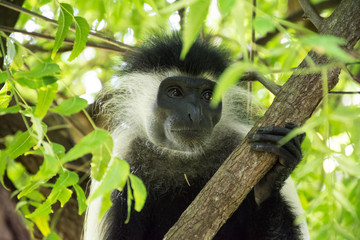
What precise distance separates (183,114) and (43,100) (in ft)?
4.74

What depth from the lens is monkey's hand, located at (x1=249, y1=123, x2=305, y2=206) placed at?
8.31 feet

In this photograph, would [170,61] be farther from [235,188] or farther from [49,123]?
[235,188]

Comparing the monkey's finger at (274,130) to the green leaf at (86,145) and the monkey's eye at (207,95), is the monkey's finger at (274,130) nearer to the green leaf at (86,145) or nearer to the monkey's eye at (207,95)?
the green leaf at (86,145)

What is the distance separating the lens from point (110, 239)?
3.58 m

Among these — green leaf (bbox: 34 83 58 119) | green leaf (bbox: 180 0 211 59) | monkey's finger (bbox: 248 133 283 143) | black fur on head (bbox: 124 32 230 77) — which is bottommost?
green leaf (bbox: 34 83 58 119)

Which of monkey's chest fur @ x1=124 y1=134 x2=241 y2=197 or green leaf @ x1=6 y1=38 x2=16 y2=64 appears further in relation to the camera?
monkey's chest fur @ x1=124 y1=134 x2=241 y2=197

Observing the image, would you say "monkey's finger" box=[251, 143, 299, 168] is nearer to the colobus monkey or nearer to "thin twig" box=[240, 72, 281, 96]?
the colobus monkey

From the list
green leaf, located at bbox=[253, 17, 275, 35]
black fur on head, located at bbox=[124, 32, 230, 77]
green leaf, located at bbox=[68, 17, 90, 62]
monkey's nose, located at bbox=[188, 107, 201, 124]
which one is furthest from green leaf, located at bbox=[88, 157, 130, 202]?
black fur on head, located at bbox=[124, 32, 230, 77]

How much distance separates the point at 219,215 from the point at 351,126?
94cm

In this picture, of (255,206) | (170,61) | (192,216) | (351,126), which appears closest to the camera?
(351,126)

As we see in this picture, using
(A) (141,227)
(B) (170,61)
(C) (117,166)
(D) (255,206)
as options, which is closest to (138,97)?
(B) (170,61)

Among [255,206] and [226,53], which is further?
[226,53]

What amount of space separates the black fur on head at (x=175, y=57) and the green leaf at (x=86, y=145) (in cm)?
230

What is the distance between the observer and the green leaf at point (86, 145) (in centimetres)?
173
